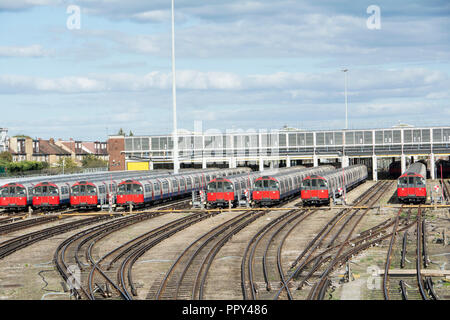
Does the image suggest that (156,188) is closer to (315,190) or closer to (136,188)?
(136,188)

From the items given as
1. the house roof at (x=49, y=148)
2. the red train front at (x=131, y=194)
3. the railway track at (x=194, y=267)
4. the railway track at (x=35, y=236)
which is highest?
the house roof at (x=49, y=148)

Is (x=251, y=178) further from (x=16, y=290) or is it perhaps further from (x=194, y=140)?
(x=194, y=140)

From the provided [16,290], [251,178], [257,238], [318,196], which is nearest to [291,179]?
[251,178]

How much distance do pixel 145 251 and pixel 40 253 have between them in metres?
5.18

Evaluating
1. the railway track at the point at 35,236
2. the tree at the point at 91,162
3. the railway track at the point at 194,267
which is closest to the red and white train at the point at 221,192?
the railway track at the point at 35,236

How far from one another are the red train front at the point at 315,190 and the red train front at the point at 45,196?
801 inches

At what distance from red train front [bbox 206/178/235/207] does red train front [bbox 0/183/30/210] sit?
598 inches

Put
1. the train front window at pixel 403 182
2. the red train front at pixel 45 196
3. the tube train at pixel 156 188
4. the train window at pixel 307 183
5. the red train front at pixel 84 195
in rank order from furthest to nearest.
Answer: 1. the tube train at pixel 156 188
2. the red train front at pixel 45 196
3. the red train front at pixel 84 195
4. the train window at pixel 307 183
5. the train front window at pixel 403 182

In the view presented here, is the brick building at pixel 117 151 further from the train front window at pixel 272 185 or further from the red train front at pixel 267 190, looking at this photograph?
the train front window at pixel 272 185

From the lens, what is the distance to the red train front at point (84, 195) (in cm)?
4747

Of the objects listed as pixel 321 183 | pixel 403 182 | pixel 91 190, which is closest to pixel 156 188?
pixel 91 190

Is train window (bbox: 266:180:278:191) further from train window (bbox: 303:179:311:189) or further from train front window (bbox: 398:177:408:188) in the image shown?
train front window (bbox: 398:177:408:188)
